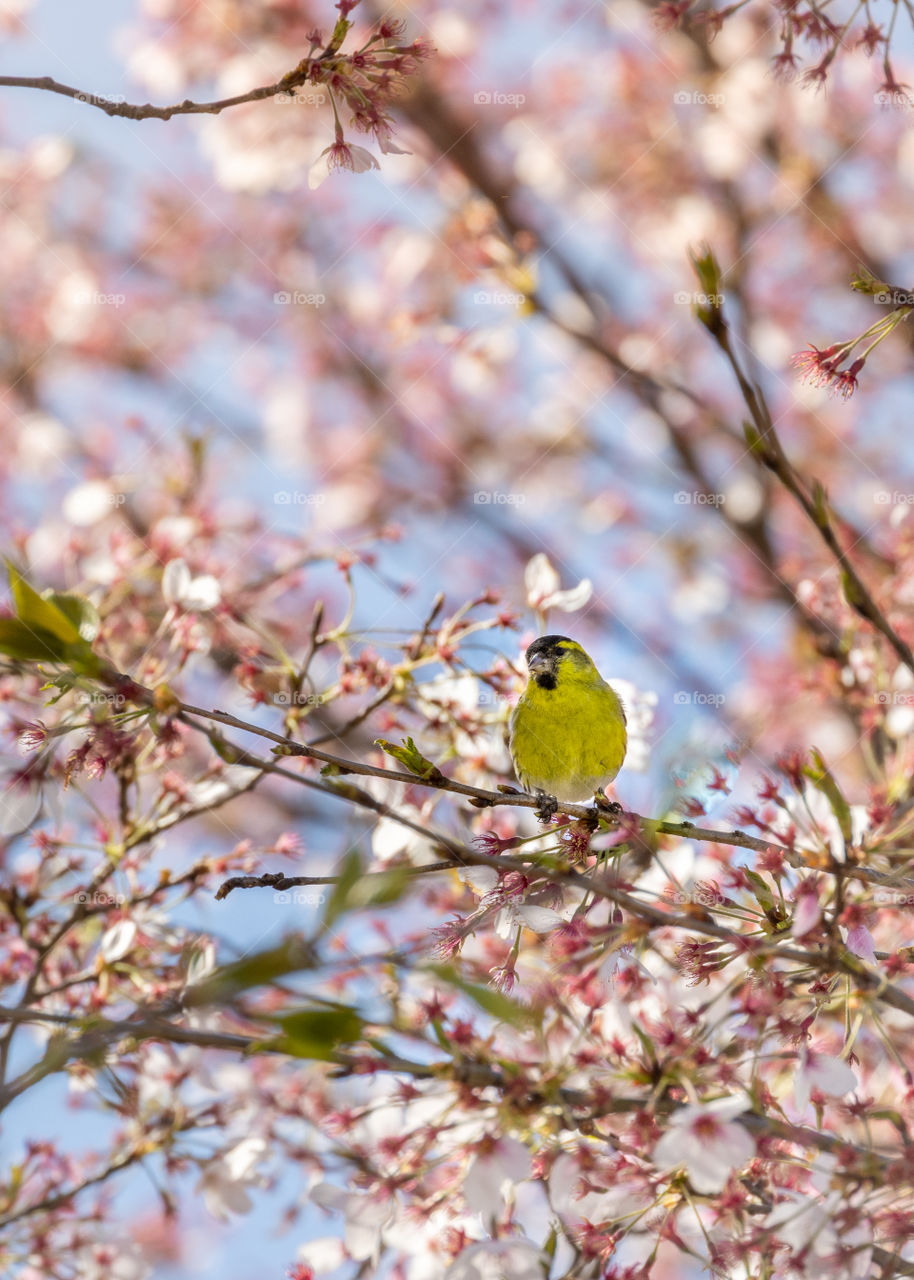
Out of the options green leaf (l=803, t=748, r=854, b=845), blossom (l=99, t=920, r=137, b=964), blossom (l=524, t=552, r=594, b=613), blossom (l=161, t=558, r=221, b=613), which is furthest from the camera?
blossom (l=524, t=552, r=594, b=613)

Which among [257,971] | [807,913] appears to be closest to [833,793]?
[807,913]

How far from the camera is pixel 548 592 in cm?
352

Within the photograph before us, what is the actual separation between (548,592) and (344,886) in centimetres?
230

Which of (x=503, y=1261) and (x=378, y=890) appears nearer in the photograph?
(x=378, y=890)

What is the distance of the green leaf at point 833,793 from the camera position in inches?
76.3

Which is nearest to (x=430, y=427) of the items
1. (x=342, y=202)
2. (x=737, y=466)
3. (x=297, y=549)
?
(x=342, y=202)

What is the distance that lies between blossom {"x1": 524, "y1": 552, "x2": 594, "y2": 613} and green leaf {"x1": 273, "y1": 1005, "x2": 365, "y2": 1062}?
2.18 m

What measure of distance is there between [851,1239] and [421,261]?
729 centimetres

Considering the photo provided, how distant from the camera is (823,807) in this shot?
2.80m

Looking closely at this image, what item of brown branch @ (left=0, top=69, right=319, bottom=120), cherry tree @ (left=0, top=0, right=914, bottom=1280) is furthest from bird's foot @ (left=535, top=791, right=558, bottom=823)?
brown branch @ (left=0, top=69, right=319, bottom=120)

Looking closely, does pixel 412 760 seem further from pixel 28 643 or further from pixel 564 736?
pixel 564 736

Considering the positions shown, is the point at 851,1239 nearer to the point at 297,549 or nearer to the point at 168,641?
the point at 168,641

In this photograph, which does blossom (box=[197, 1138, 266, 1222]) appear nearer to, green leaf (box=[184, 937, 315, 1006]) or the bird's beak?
the bird's beak

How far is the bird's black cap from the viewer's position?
3.65 metres
